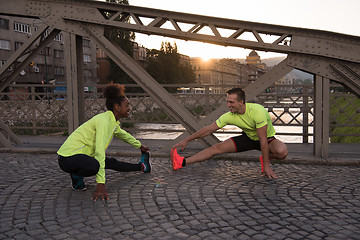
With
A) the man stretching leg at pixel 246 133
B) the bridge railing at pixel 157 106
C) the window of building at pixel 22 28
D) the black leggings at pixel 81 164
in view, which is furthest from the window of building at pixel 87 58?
the black leggings at pixel 81 164

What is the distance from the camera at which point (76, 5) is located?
24.5 feet

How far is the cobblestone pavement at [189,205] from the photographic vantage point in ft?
11.5

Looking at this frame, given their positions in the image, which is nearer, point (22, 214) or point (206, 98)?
point (22, 214)

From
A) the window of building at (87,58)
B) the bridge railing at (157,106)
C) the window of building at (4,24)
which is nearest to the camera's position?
the bridge railing at (157,106)

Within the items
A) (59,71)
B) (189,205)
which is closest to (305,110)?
(189,205)

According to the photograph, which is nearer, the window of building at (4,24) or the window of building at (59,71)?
the window of building at (4,24)

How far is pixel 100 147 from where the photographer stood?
14.7 ft

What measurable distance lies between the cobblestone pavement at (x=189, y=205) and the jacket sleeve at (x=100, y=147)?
1.14ft

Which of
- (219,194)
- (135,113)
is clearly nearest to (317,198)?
(219,194)

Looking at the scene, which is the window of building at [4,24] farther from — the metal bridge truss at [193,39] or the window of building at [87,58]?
the metal bridge truss at [193,39]

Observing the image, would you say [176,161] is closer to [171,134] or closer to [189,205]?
[189,205]

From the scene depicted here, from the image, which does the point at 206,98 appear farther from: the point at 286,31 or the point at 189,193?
the point at 189,193

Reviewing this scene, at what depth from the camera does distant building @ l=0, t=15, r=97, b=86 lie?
4631cm

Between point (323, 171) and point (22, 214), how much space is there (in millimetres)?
4650
